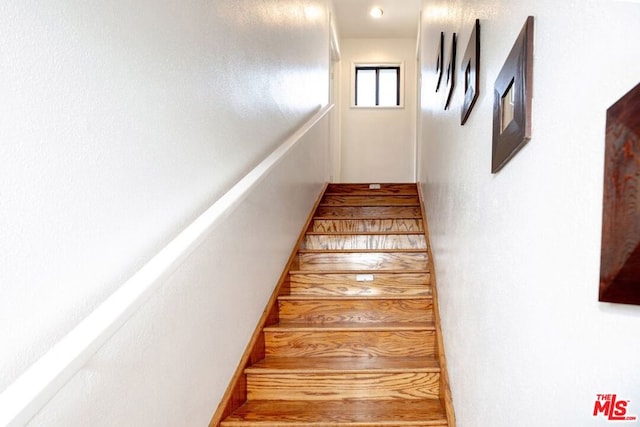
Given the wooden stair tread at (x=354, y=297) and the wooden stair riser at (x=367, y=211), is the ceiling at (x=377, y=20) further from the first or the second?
the wooden stair tread at (x=354, y=297)

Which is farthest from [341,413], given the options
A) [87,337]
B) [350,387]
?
[87,337]

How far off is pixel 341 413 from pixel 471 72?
1.26 m

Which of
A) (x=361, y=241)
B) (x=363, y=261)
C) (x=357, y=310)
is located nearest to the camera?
(x=357, y=310)

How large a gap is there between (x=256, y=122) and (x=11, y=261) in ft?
4.72

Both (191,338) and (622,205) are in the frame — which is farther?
(191,338)

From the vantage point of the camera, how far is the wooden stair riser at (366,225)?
11.8 ft

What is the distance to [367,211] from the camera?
3.93m

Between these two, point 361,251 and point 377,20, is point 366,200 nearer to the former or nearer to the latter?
point 361,251

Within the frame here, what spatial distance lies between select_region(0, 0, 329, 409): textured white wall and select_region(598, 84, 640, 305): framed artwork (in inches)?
32.5

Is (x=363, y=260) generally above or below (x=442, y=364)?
above

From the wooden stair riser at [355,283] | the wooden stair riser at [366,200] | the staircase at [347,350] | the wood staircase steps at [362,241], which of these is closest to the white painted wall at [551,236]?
the staircase at [347,350]

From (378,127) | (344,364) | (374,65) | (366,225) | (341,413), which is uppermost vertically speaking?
(374,65)

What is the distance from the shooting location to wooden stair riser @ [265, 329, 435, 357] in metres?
2.21

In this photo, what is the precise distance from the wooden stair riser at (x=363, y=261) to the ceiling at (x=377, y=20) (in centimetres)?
311
